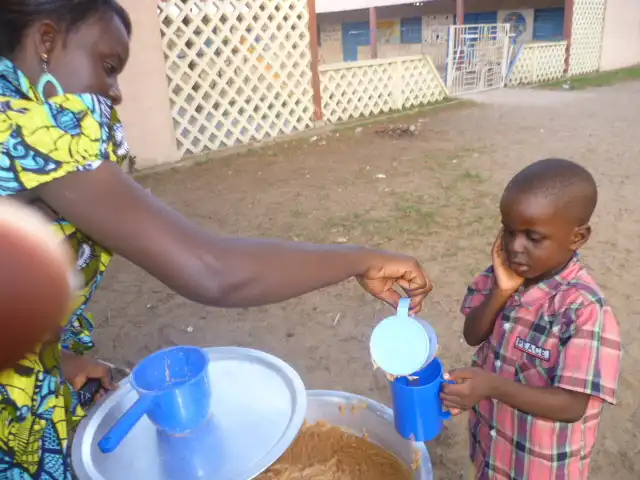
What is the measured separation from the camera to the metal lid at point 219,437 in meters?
1.07

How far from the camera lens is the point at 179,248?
0.95 m

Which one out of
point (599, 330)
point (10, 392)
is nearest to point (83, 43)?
point (10, 392)

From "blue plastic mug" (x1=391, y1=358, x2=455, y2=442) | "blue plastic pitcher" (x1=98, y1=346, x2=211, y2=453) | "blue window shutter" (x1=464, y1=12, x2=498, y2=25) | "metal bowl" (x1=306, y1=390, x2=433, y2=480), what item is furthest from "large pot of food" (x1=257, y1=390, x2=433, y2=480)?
"blue window shutter" (x1=464, y1=12, x2=498, y2=25)

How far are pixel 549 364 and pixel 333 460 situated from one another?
609mm

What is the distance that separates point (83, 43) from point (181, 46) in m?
5.94

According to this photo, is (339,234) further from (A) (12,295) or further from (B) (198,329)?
(A) (12,295)

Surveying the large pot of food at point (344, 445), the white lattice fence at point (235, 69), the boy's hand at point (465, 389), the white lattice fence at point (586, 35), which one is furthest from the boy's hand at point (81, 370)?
the white lattice fence at point (586, 35)

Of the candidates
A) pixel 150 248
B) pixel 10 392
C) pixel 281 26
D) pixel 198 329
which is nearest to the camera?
pixel 150 248

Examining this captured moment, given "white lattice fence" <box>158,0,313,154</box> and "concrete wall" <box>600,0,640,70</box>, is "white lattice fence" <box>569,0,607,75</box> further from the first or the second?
"white lattice fence" <box>158,0,313,154</box>

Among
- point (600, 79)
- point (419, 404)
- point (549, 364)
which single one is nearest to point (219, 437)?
point (419, 404)

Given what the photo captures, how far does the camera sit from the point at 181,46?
6.58 meters

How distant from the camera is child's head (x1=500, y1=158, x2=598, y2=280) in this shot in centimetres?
125

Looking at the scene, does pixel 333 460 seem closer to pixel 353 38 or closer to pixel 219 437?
pixel 219 437

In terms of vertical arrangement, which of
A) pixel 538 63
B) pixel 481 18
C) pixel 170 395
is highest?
pixel 170 395
